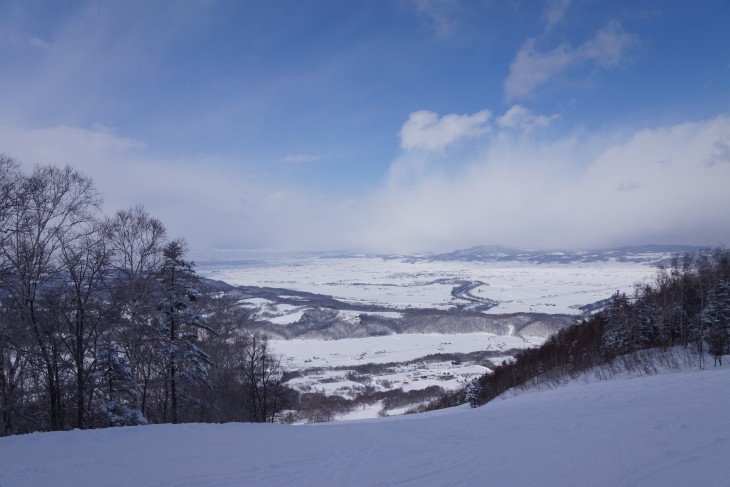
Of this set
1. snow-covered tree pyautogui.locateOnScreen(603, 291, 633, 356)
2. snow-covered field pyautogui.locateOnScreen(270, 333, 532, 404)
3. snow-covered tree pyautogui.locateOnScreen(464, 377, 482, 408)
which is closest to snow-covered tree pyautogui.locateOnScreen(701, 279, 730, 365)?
snow-covered tree pyautogui.locateOnScreen(603, 291, 633, 356)

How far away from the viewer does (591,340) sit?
3256 centimetres

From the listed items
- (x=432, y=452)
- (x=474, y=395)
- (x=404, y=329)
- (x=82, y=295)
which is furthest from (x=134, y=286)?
(x=404, y=329)

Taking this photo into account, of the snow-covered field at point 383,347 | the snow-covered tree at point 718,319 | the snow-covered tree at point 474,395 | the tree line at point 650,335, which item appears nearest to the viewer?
the snow-covered tree at point 718,319

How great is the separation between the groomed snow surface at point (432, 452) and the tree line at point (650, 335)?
40.0 feet

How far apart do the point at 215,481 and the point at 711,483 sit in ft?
21.9

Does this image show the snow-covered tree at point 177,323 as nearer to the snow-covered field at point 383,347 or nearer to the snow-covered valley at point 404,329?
the snow-covered valley at point 404,329

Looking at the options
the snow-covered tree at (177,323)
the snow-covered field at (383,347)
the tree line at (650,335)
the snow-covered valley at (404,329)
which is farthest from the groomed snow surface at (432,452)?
the snow-covered field at (383,347)

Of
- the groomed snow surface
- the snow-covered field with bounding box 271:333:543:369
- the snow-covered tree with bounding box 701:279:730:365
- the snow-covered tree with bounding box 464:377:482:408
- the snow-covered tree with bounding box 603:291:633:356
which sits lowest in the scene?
the snow-covered field with bounding box 271:333:543:369

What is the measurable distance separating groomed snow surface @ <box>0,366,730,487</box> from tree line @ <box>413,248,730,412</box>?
40.0 ft

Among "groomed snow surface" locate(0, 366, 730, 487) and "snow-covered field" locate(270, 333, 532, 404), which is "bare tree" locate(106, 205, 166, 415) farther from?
"snow-covered field" locate(270, 333, 532, 404)

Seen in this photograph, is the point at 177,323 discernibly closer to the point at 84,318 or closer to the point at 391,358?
the point at 84,318

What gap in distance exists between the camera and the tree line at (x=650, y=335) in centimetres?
2125

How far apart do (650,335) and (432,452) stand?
88.7 feet

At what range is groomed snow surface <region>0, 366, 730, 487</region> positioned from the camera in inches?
224
